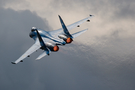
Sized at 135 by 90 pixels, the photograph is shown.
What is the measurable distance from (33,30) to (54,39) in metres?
13.4

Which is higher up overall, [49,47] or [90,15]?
[90,15]

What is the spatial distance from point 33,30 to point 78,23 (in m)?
19.8

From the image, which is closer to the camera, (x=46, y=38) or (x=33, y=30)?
(x=46, y=38)

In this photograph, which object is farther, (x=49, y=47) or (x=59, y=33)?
(x=59, y=33)

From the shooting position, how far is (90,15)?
81312 millimetres

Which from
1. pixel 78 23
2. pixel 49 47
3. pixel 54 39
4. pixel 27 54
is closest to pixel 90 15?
pixel 78 23

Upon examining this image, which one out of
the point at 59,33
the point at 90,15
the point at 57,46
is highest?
the point at 90,15

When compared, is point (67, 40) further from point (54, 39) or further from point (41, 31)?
point (41, 31)

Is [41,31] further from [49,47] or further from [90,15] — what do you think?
[90,15]

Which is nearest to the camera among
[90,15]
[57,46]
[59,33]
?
[57,46]

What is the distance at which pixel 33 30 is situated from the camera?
3036 inches

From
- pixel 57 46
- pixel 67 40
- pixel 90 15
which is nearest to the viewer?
pixel 57 46

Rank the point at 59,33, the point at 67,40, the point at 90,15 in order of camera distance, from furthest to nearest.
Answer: the point at 90,15 < the point at 59,33 < the point at 67,40

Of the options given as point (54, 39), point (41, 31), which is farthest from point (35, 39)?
point (54, 39)
